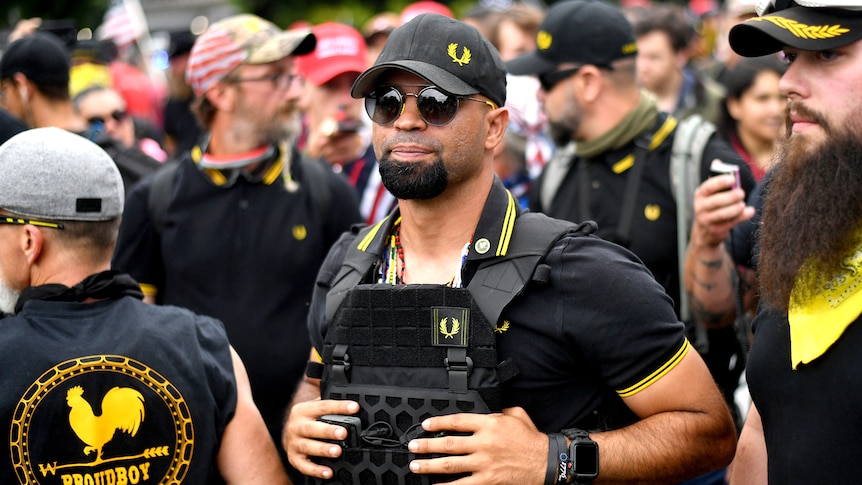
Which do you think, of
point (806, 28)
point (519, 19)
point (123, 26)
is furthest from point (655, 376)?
point (123, 26)

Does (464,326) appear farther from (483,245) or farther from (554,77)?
(554,77)

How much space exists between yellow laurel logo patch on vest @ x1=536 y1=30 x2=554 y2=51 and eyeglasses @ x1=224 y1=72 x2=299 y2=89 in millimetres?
1286

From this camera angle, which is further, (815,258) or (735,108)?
(735,108)

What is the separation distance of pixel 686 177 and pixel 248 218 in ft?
6.71

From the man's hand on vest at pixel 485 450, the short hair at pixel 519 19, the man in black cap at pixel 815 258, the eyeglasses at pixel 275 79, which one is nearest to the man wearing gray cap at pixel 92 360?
the man's hand on vest at pixel 485 450

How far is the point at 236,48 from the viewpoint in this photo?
207 inches

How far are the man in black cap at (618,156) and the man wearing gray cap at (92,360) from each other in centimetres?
215

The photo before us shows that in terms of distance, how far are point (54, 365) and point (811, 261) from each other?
2.21 meters

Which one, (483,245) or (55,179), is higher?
(483,245)

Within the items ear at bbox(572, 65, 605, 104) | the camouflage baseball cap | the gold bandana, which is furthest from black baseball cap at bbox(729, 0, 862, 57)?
the camouflage baseball cap

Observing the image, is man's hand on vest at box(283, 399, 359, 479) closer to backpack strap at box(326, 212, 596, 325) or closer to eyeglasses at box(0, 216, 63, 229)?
backpack strap at box(326, 212, 596, 325)

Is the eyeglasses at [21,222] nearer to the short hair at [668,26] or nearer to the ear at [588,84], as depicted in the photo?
the ear at [588,84]

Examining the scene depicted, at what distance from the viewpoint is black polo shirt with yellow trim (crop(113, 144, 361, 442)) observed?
4738mm

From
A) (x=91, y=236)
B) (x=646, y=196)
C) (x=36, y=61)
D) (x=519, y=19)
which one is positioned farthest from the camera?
(x=519, y=19)
